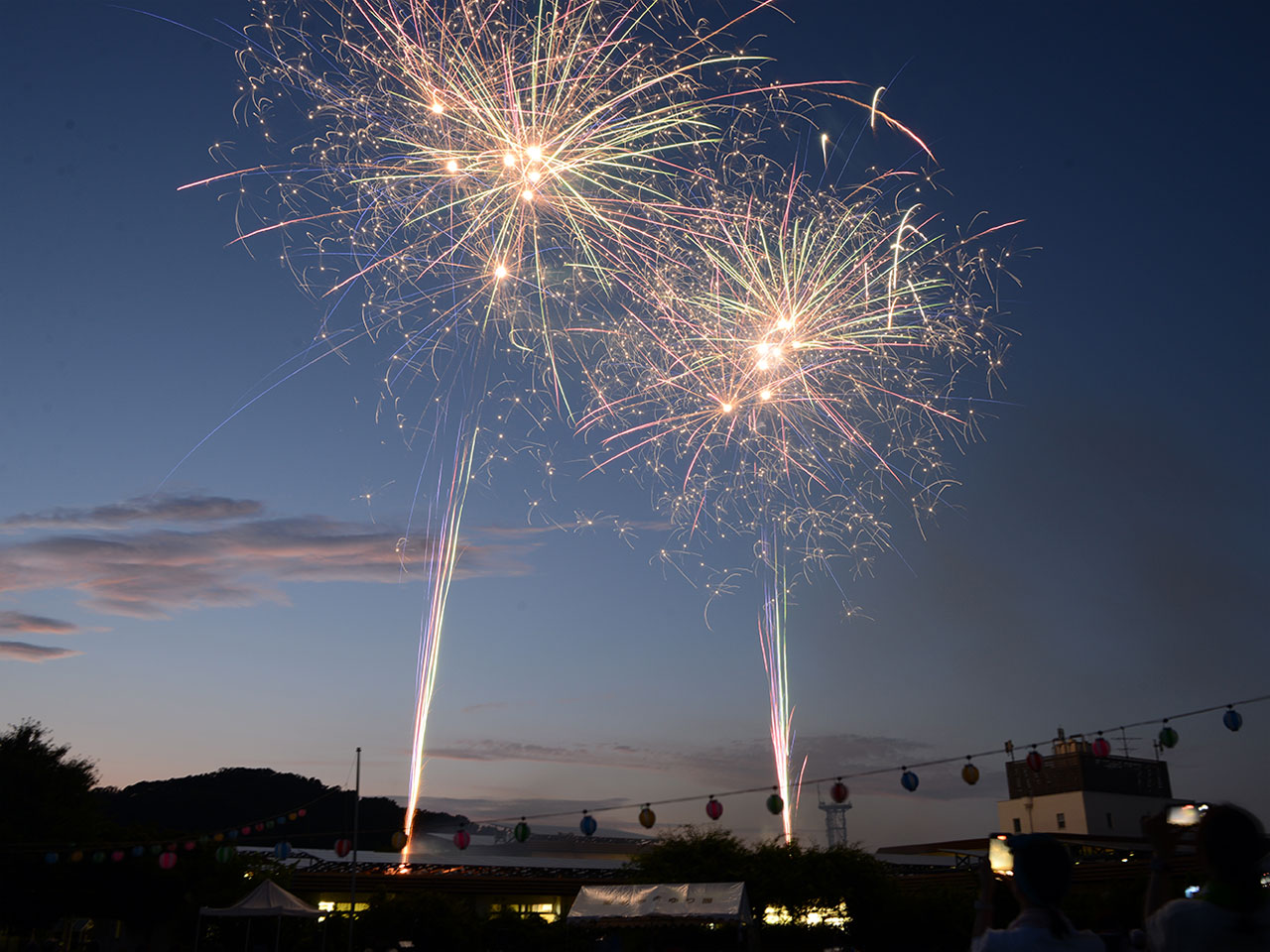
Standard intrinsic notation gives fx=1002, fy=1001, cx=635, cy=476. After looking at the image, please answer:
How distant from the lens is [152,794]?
292 feet

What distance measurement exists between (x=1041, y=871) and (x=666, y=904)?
77.1ft

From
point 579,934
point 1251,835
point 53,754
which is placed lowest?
point 579,934

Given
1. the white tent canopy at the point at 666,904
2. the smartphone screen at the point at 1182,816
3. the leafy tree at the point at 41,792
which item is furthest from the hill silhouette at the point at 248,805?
the smartphone screen at the point at 1182,816

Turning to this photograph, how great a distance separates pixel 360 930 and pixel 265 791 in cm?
6835

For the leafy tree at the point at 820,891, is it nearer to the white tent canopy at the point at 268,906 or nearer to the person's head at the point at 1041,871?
the white tent canopy at the point at 268,906

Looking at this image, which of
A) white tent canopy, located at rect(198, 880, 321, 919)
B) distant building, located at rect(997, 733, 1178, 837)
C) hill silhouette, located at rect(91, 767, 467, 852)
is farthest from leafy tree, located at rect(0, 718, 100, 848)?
distant building, located at rect(997, 733, 1178, 837)

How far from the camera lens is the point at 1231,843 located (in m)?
3.00

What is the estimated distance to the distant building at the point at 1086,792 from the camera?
65.3 meters

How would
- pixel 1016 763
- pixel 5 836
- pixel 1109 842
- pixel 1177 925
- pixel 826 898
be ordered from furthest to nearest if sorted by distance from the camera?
1. pixel 1016 763
2. pixel 1109 842
3. pixel 5 836
4. pixel 826 898
5. pixel 1177 925

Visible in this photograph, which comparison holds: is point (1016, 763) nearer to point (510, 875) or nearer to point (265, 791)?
point (510, 875)

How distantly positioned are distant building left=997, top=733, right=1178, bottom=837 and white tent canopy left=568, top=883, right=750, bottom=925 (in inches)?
1862

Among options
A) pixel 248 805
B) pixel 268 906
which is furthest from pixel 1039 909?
pixel 248 805

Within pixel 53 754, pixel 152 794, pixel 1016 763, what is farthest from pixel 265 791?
pixel 1016 763

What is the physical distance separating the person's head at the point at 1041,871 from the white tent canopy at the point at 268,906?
78.0 feet
